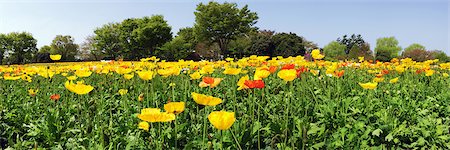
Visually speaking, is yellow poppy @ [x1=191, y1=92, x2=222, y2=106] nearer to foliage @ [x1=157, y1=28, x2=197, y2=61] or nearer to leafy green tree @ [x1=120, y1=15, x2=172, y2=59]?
foliage @ [x1=157, y1=28, x2=197, y2=61]

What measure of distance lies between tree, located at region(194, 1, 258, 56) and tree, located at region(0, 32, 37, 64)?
26850 millimetres

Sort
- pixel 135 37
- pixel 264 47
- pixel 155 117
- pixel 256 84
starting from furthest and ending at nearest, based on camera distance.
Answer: pixel 135 37, pixel 264 47, pixel 256 84, pixel 155 117

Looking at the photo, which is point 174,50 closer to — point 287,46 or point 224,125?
point 287,46

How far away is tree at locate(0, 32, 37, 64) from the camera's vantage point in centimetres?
5684

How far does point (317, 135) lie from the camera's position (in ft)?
8.29

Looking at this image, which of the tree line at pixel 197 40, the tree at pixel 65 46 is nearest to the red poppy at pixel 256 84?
the tree line at pixel 197 40

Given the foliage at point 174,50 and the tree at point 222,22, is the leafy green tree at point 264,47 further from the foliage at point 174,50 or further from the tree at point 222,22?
the foliage at point 174,50

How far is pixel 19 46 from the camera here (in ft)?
189

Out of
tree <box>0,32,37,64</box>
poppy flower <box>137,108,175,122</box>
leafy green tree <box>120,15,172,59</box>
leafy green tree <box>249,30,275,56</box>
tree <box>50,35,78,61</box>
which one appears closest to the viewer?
poppy flower <box>137,108,175,122</box>

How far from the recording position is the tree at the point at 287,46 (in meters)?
47.3

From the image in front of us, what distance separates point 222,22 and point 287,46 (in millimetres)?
8722

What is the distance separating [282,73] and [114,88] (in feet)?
9.87

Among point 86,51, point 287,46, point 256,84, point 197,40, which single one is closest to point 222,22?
point 197,40

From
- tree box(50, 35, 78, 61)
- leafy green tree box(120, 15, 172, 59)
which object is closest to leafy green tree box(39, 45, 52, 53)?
tree box(50, 35, 78, 61)
